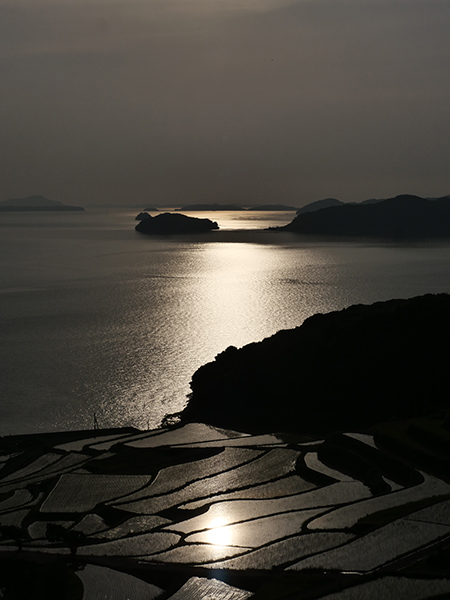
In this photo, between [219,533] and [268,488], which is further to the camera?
[268,488]

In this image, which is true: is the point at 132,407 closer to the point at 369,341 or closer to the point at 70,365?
the point at 70,365

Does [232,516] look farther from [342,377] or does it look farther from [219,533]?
[342,377]

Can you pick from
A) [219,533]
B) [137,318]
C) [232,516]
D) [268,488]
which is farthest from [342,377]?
[137,318]

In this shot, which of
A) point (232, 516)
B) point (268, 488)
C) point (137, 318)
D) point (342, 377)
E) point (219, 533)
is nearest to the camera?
point (219, 533)

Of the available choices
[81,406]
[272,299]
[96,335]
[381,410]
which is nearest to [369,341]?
[381,410]

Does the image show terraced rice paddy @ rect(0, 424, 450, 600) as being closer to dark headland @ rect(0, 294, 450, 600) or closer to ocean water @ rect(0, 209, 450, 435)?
dark headland @ rect(0, 294, 450, 600)

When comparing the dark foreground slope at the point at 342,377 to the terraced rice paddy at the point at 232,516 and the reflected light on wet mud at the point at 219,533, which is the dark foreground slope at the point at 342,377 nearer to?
the terraced rice paddy at the point at 232,516
